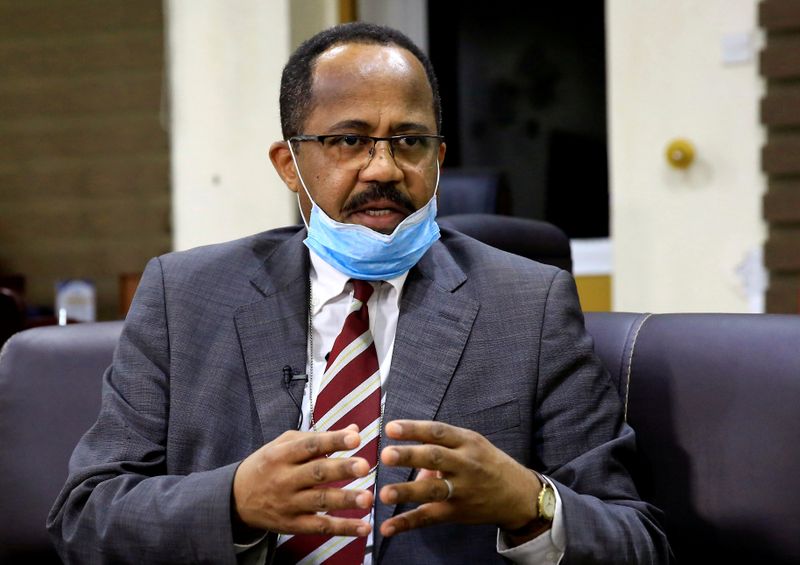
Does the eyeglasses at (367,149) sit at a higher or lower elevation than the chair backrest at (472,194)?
higher

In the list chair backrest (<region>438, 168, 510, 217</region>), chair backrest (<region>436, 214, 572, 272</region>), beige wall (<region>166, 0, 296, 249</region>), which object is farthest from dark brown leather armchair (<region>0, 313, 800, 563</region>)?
beige wall (<region>166, 0, 296, 249</region>)

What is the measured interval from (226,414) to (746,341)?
755mm

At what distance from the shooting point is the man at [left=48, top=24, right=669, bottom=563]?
1403mm

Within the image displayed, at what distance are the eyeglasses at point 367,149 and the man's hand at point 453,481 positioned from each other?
497 millimetres

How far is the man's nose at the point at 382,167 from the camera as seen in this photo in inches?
63.2

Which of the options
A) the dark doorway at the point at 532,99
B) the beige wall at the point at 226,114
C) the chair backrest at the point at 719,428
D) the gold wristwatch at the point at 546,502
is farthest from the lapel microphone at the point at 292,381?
the dark doorway at the point at 532,99

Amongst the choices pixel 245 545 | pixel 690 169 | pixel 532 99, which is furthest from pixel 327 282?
pixel 532 99

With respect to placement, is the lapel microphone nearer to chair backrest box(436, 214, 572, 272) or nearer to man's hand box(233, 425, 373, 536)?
man's hand box(233, 425, 373, 536)

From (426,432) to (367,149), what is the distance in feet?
1.75

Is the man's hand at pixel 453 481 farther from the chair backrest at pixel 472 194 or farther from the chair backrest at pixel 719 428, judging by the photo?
the chair backrest at pixel 472 194

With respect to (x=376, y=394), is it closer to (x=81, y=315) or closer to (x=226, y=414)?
(x=226, y=414)

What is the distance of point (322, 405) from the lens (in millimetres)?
1558

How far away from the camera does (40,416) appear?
179 cm

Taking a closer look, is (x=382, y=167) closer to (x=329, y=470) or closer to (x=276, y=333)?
(x=276, y=333)
